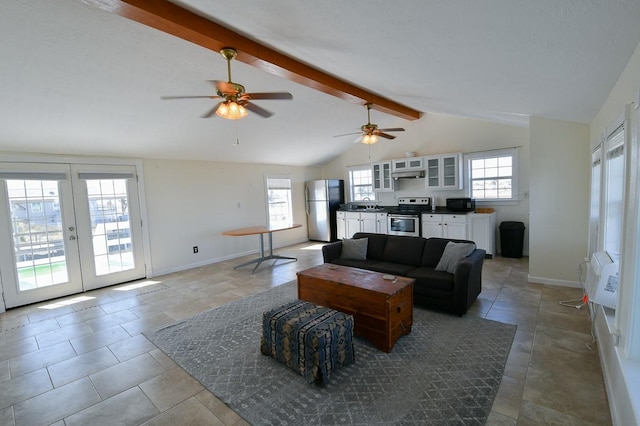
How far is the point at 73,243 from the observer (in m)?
4.62

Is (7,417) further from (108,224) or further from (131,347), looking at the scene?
(108,224)

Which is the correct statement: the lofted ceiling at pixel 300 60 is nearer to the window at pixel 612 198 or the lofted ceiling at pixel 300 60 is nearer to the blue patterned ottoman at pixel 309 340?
the window at pixel 612 198

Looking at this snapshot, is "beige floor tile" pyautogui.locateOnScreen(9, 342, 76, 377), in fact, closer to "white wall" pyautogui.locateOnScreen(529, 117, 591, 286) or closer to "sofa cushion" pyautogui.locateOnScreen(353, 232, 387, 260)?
"sofa cushion" pyautogui.locateOnScreen(353, 232, 387, 260)

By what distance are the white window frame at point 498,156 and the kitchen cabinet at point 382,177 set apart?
1.65m

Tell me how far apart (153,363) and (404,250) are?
10.5 feet

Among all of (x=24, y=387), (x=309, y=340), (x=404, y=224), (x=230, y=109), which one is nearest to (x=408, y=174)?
(x=404, y=224)

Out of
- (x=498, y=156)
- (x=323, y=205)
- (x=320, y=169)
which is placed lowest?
(x=323, y=205)

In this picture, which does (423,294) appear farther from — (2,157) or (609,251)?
(2,157)

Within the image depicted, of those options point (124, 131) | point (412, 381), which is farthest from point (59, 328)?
point (412, 381)

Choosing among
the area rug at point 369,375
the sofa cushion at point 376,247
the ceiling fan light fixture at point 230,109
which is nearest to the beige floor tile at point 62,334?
the area rug at point 369,375

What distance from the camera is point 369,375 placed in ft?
7.83

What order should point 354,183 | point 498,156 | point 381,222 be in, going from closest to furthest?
point 498,156
point 381,222
point 354,183

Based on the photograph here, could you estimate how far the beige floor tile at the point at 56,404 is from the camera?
2084 mm

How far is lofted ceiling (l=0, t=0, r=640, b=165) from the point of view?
5.36 feet
